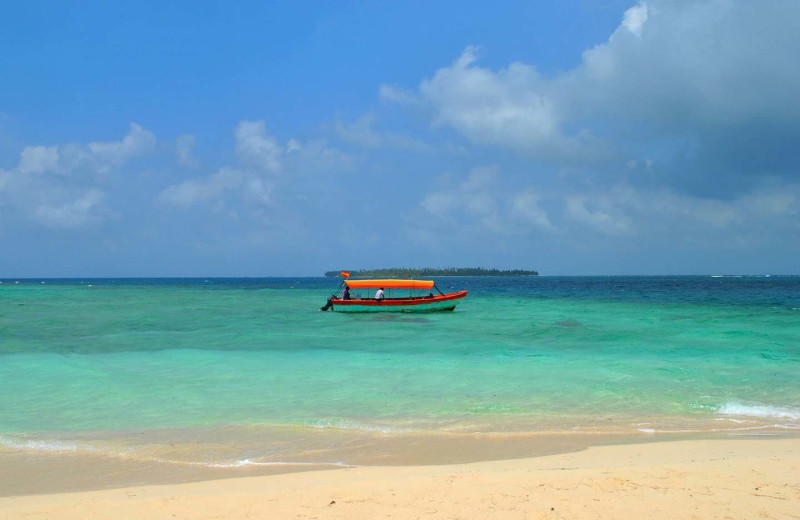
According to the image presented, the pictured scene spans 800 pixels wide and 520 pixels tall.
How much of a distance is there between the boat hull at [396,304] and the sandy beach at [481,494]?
24.7 metres

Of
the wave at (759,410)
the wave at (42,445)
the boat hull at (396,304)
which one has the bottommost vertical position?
the wave at (42,445)

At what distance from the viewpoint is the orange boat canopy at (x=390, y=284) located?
1229 inches

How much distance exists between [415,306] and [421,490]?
85.3ft

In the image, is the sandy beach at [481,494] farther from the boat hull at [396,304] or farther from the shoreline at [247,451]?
the boat hull at [396,304]

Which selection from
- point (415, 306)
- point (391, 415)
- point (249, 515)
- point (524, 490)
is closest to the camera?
point (249, 515)

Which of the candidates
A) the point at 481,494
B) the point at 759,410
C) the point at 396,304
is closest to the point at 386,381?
the point at 759,410

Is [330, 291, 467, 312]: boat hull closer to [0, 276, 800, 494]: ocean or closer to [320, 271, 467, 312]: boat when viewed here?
[320, 271, 467, 312]: boat

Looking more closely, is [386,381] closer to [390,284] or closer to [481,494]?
[481,494]

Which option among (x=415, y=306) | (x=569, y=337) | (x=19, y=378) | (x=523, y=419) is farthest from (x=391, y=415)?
(x=415, y=306)

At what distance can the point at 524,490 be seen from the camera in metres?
5.12

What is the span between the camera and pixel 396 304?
101 ft

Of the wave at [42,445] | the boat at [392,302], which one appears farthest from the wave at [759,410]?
the boat at [392,302]

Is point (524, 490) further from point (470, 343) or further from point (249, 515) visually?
point (470, 343)

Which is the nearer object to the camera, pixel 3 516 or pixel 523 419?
pixel 3 516
